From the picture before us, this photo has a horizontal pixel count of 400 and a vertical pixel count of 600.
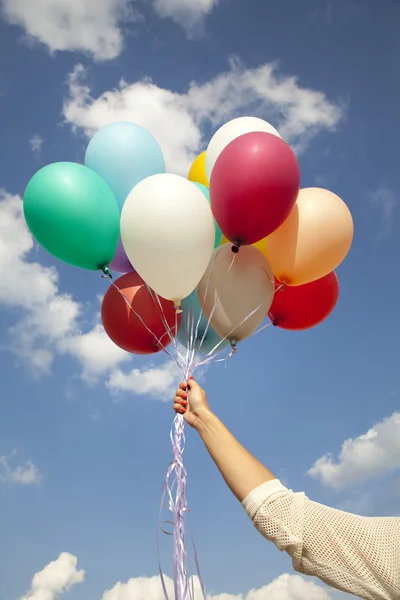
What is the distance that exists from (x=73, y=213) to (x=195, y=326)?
1159 millimetres

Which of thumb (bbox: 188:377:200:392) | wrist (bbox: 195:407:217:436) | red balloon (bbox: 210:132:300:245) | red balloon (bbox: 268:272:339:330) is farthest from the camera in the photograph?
red balloon (bbox: 268:272:339:330)

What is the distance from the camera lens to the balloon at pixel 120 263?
396 centimetres

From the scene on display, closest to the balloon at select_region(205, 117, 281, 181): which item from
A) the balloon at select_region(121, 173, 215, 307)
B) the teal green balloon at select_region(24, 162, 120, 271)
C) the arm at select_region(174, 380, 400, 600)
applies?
the balloon at select_region(121, 173, 215, 307)

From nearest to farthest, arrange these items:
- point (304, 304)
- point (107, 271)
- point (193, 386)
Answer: point (193, 386), point (107, 271), point (304, 304)

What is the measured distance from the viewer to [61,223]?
11.5 ft

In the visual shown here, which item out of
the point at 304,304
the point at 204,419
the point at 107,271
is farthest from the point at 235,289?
the point at 204,419

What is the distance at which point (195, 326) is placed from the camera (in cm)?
383

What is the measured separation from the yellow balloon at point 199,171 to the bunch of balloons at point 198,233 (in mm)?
15

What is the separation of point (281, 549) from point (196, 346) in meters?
2.27

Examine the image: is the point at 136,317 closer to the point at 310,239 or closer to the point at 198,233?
the point at 198,233

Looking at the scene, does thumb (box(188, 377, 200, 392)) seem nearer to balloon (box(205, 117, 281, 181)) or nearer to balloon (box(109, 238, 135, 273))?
balloon (box(109, 238, 135, 273))

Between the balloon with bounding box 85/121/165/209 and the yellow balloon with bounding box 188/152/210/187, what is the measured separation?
33cm

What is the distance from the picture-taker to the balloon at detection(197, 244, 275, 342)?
3570 millimetres

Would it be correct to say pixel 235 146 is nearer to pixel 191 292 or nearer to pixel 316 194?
pixel 316 194
